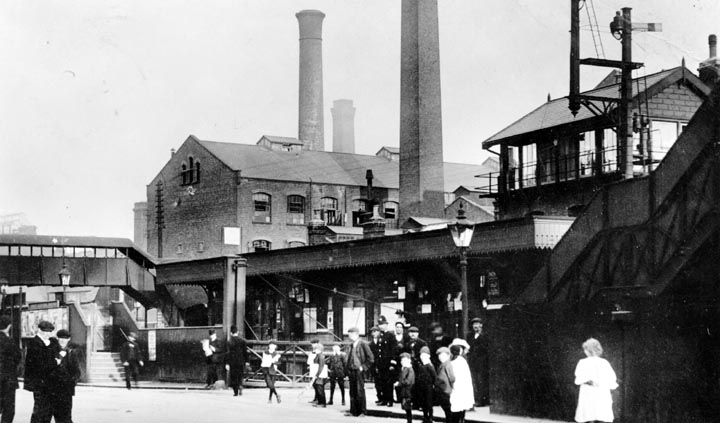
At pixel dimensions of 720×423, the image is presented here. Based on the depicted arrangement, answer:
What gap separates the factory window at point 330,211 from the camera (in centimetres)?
6050

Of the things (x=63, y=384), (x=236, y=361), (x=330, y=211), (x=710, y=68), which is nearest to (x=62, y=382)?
(x=63, y=384)

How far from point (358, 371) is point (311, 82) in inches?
1955

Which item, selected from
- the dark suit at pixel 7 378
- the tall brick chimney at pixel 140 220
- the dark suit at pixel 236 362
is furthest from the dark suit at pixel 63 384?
the tall brick chimney at pixel 140 220

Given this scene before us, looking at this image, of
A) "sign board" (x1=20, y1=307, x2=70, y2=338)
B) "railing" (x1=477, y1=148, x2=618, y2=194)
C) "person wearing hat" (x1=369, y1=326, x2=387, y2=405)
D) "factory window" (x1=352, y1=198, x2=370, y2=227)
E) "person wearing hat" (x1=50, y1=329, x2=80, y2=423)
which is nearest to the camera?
"person wearing hat" (x1=50, y1=329, x2=80, y2=423)

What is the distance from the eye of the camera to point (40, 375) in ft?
43.5

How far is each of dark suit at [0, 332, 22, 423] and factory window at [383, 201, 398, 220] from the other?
4964 centimetres

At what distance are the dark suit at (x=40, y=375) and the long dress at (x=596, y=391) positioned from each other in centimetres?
723

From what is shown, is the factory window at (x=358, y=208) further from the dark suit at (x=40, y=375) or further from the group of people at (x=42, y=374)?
the dark suit at (x=40, y=375)

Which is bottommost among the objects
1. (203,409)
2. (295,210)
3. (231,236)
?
(203,409)

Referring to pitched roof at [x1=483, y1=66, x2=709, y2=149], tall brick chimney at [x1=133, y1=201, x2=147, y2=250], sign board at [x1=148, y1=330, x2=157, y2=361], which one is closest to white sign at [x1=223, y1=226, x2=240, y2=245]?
pitched roof at [x1=483, y1=66, x2=709, y2=149]

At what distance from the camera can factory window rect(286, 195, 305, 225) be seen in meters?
60.7

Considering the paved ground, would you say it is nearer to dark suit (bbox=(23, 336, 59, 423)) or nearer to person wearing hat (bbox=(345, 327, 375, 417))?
person wearing hat (bbox=(345, 327, 375, 417))

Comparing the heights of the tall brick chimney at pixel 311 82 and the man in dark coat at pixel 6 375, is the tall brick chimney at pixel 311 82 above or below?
above

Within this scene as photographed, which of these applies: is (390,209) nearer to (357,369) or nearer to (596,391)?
(357,369)
